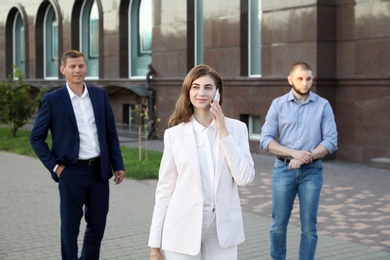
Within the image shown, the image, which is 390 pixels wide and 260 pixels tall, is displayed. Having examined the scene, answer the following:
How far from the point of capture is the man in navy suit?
19.7 feet

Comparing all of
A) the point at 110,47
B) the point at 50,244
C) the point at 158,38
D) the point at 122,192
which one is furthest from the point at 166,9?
the point at 50,244

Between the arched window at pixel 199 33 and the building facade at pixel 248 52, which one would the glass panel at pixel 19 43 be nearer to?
the building facade at pixel 248 52

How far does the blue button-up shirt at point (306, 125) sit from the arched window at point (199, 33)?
41.6 ft

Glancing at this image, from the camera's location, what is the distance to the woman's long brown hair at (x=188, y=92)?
4000 mm

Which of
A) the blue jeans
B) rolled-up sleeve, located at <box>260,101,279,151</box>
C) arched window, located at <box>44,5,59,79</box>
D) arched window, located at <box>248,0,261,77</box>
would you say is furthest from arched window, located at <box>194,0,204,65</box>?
the blue jeans

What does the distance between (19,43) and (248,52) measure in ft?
55.9

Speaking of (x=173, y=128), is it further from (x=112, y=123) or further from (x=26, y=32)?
(x=26, y=32)

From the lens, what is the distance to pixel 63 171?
6020mm

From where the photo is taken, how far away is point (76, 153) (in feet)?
19.6

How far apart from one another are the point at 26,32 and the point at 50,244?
22.3 meters

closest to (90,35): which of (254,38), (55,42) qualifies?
(55,42)

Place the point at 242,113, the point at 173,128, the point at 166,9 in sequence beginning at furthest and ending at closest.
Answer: the point at 166,9
the point at 242,113
the point at 173,128

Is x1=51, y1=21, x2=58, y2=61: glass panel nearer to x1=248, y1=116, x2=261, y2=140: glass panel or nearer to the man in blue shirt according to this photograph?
x1=248, y1=116, x2=261, y2=140: glass panel

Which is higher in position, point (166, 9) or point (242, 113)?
point (166, 9)
